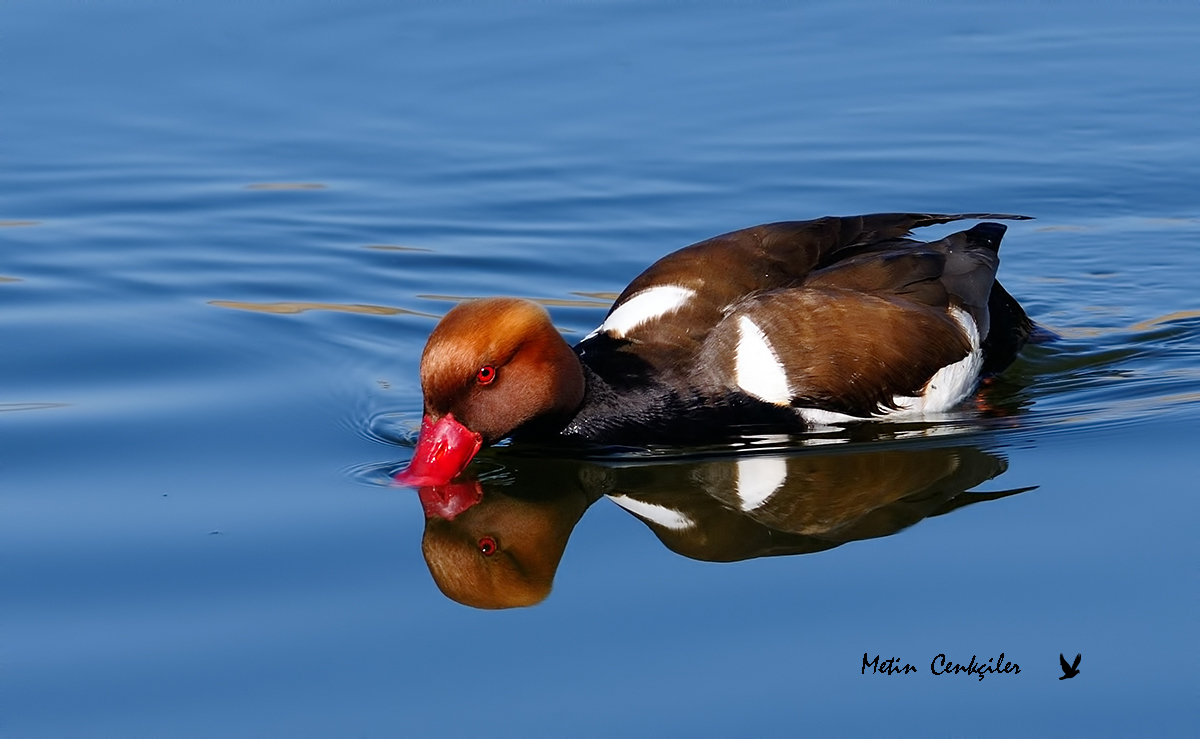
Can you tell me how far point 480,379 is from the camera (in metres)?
5.73

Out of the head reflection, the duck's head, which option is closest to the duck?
the duck's head

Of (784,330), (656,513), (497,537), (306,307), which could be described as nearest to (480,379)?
(497,537)

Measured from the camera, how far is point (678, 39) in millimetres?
11250

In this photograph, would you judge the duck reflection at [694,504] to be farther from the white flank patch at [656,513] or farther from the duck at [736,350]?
the duck at [736,350]

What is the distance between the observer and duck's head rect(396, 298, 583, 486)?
566 cm

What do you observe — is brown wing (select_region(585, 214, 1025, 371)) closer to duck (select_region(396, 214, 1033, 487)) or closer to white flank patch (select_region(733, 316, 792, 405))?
duck (select_region(396, 214, 1033, 487))

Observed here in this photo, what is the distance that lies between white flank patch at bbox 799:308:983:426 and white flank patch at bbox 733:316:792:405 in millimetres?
138

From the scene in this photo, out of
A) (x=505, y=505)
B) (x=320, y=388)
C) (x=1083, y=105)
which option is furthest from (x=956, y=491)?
(x=1083, y=105)

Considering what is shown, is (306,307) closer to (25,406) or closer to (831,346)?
(25,406)

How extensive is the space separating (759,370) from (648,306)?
2.00ft

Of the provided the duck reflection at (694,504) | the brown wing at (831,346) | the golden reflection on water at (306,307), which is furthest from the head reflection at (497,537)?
the golden reflection on water at (306,307)

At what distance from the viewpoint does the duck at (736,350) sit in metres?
5.76

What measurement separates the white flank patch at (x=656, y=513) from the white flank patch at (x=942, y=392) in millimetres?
979

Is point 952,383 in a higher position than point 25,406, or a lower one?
lower
